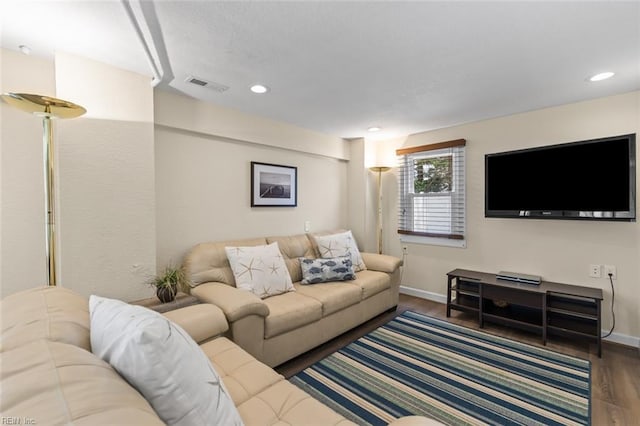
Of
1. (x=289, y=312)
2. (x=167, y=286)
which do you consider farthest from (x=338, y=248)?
(x=167, y=286)

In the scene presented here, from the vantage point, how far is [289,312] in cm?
231

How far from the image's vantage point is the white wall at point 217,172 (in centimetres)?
265

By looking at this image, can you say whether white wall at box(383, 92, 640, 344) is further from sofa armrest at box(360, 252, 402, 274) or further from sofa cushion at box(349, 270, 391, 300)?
sofa cushion at box(349, 270, 391, 300)

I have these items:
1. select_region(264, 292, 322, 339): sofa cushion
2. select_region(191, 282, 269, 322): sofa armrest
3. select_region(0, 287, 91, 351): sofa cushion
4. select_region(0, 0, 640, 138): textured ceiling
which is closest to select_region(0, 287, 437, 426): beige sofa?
select_region(0, 287, 91, 351): sofa cushion

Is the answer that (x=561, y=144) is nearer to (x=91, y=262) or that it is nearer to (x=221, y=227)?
(x=221, y=227)

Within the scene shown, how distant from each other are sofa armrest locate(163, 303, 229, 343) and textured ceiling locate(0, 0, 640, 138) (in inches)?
66.9

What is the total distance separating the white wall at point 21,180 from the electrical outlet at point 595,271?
15.5 feet

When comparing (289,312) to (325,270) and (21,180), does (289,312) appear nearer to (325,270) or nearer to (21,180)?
(325,270)

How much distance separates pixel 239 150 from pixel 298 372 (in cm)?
231

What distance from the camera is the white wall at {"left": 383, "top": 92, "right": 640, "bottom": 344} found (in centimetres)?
265

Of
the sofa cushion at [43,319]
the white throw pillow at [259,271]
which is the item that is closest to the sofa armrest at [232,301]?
the white throw pillow at [259,271]

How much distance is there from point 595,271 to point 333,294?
2580 mm

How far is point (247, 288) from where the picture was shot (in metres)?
2.55

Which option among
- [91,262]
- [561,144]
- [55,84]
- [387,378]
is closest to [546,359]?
[387,378]
